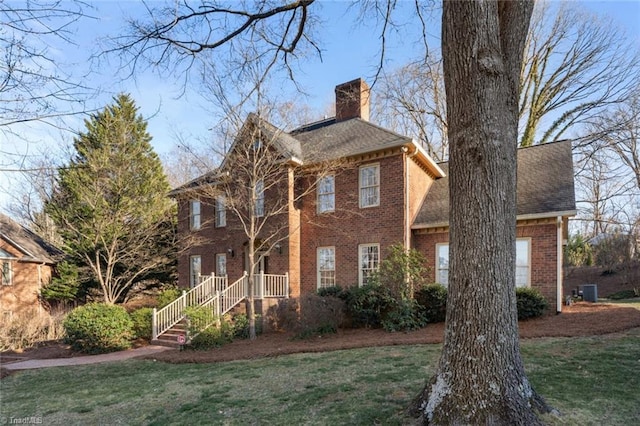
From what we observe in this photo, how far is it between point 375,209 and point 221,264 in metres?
7.75

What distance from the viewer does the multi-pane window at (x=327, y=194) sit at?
45.9 ft

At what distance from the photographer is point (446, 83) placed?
3867 millimetres

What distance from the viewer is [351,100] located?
630 inches

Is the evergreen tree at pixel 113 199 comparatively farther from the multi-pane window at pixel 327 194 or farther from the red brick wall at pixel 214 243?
the multi-pane window at pixel 327 194

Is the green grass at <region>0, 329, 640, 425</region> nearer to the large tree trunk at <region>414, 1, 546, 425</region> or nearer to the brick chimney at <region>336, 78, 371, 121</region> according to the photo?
the large tree trunk at <region>414, 1, 546, 425</region>

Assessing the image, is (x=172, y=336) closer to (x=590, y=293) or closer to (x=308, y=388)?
(x=308, y=388)

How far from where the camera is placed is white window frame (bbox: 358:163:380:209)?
13102 millimetres

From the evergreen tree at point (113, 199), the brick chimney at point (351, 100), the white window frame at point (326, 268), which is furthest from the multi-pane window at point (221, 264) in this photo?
the brick chimney at point (351, 100)

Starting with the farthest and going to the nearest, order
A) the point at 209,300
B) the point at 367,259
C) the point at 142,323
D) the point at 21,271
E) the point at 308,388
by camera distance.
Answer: the point at 21,271, the point at 367,259, the point at 142,323, the point at 209,300, the point at 308,388

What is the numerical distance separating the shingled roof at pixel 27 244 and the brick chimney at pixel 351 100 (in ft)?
54.8

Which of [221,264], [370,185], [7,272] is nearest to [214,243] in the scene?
[221,264]

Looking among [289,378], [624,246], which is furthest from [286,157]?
[624,246]

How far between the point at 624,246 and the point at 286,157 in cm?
1750

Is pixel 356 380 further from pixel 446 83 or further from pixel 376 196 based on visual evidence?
pixel 376 196
